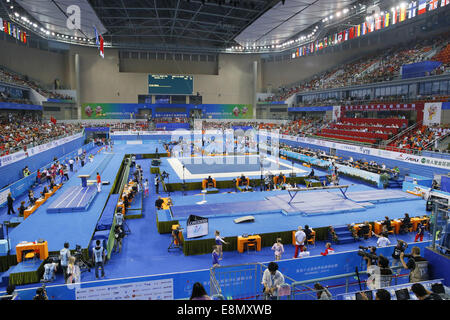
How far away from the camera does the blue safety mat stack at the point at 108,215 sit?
517 inches

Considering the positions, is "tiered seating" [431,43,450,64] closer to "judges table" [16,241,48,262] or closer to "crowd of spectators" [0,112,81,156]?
"judges table" [16,241,48,262]

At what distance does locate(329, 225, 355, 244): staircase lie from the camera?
13633 mm

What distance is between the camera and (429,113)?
29.2 meters

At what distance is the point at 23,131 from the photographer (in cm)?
3372

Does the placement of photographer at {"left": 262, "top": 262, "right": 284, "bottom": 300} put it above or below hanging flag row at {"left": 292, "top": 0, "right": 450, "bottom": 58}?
below

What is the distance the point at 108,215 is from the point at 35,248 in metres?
3.94

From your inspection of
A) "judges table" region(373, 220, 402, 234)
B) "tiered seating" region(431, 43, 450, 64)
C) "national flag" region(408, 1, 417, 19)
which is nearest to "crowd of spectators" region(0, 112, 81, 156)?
"judges table" region(373, 220, 402, 234)

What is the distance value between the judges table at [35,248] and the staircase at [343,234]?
11.5 m

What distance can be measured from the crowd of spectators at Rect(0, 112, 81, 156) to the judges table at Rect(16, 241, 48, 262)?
13.9 m

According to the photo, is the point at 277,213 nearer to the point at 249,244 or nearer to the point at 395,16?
the point at 249,244

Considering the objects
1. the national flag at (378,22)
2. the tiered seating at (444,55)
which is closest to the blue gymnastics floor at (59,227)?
the national flag at (378,22)

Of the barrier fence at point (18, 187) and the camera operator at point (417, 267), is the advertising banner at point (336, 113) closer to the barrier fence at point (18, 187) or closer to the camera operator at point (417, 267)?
the barrier fence at point (18, 187)
